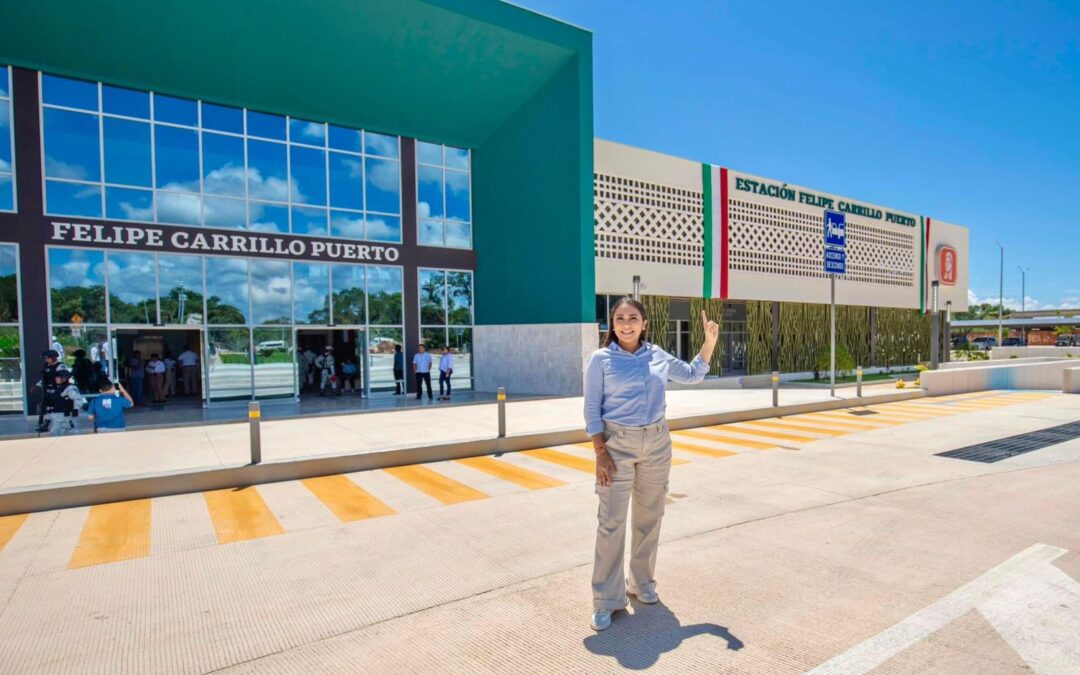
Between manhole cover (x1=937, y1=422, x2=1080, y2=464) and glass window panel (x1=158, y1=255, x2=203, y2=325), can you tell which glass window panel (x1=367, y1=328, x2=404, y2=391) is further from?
manhole cover (x1=937, y1=422, x2=1080, y2=464)

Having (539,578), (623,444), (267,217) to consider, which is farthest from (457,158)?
(623,444)

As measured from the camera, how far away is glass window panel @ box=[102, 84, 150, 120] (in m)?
16.3

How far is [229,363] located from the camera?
58.1 feet

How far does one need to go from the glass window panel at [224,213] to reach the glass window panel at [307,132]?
2.73m

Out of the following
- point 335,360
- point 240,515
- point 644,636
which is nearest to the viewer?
point 644,636

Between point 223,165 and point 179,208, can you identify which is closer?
point 179,208

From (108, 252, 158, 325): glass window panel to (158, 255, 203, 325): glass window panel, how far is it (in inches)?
8.6

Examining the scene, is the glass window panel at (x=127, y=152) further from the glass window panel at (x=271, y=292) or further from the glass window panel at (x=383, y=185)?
the glass window panel at (x=383, y=185)

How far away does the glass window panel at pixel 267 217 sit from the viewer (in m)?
18.0

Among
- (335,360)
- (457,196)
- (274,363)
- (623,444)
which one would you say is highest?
(457,196)

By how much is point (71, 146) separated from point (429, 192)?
10.1 meters

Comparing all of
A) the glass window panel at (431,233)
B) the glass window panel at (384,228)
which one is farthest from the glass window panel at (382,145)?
the glass window panel at (431,233)

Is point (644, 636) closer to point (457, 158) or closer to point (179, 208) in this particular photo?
point (179, 208)

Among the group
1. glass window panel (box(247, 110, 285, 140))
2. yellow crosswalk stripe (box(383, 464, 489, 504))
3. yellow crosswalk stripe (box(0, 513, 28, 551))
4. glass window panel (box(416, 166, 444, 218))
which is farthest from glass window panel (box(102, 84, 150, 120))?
yellow crosswalk stripe (box(383, 464, 489, 504))
